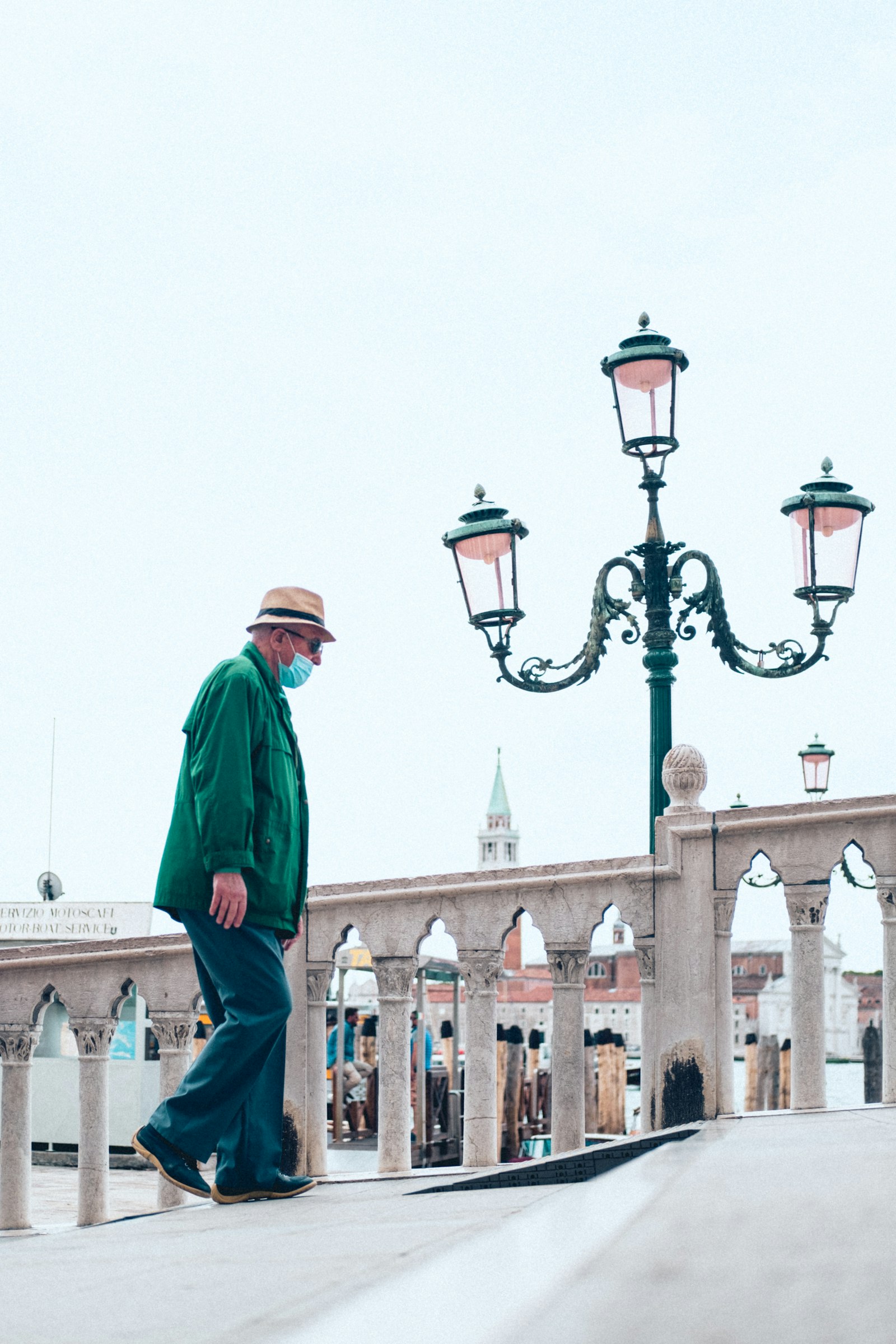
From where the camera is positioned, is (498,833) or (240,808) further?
(498,833)

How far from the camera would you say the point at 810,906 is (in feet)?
15.3

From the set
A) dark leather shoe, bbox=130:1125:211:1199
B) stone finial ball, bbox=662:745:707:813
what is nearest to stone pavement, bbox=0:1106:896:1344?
dark leather shoe, bbox=130:1125:211:1199

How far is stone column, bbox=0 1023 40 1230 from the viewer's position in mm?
5434

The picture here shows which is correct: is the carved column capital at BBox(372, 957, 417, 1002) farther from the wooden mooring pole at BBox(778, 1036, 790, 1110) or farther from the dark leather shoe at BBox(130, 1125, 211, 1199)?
the wooden mooring pole at BBox(778, 1036, 790, 1110)

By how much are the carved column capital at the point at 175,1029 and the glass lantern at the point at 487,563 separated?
354 cm

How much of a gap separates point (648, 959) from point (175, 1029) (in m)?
Result: 1.82

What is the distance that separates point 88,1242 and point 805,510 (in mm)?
6593

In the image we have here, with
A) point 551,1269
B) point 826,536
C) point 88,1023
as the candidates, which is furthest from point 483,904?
point 826,536

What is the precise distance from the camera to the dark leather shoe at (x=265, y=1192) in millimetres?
3701

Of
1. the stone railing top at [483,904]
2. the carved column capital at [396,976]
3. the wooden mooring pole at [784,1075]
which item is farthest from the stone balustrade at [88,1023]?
the wooden mooring pole at [784,1075]

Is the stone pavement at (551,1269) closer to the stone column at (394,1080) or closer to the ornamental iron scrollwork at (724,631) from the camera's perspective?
the stone column at (394,1080)

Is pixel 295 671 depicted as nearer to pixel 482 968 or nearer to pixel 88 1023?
pixel 482 968

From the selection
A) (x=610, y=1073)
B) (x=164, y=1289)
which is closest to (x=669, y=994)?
(x=164, y=1289)

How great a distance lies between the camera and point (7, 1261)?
214 centimetres
